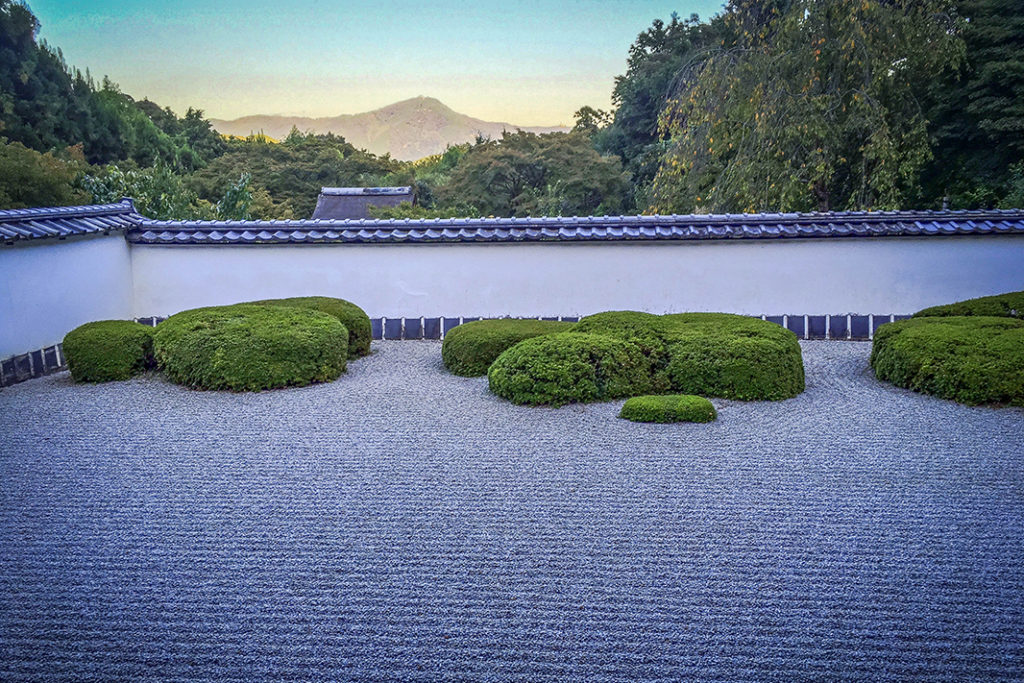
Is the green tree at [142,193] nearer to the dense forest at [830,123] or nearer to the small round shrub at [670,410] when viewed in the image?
the dense forest at [830,123]

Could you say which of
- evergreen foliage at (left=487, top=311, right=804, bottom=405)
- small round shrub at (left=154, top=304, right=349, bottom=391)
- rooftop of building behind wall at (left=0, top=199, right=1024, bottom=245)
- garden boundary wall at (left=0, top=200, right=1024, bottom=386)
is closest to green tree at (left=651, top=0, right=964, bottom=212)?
rooftop of building behind wall at (left=0, top=199, right=1024, bottom=245)

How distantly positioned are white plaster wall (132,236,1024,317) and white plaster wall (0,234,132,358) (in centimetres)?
43

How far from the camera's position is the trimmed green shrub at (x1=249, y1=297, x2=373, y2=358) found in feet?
27.4

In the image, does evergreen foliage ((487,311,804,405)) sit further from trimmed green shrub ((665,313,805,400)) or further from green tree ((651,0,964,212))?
green tree ((651,0,964,212))

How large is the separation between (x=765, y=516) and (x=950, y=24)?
11.7m

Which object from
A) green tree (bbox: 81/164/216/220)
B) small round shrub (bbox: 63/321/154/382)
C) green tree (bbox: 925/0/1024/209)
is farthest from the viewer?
green tree (bbox: 81/164/216/220)

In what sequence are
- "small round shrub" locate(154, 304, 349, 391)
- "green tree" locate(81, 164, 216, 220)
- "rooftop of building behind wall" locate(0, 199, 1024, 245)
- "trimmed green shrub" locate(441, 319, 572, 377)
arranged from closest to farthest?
"small round shrub" locate(154, 304, 349, 391) → "trimmed green shrub" locate(441, 319, 572, 377) → "rooftop of building behind wall" locate(0, 199, 1024, 245) → "green tree" locate(81, 164, 216, 220)

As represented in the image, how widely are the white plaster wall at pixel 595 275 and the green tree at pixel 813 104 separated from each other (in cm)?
322

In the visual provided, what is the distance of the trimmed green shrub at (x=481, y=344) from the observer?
7477 mm

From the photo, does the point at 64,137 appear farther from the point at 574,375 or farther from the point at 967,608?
the point at 967,608

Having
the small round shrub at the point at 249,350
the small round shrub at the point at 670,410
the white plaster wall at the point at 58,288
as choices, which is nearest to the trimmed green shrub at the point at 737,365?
the small round shrub at the point at 670,410

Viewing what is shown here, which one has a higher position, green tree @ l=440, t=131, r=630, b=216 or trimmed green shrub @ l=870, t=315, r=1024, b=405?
green tree @ l=440, t=131, r=630, b=216

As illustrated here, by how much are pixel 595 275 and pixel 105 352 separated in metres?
5.44

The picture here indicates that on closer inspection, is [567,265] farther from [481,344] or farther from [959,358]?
[959,358]
